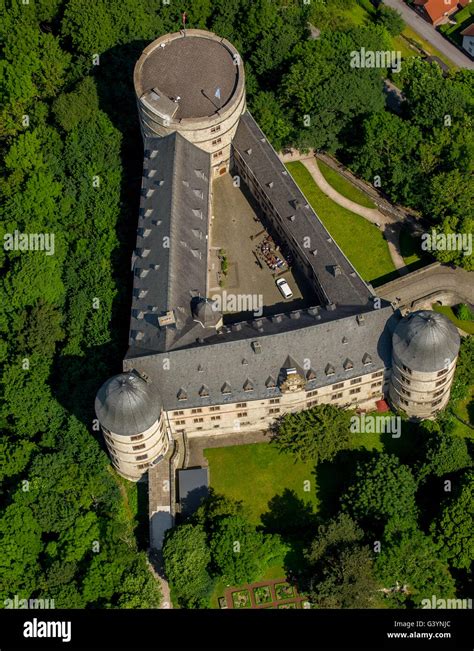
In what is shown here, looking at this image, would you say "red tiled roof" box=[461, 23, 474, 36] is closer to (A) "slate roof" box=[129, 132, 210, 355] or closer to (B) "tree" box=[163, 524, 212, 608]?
(A) "slate roof" box=[129, 132, 210, 355]

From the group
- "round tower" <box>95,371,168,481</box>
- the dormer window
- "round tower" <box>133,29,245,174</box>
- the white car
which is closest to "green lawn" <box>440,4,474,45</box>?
"round tower" <box>133,29,245,174</box>

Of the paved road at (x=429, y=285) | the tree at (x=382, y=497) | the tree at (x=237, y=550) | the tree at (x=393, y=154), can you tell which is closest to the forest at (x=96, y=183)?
the tree at (x=393, y=154)

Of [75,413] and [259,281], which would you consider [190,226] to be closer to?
[259,281]

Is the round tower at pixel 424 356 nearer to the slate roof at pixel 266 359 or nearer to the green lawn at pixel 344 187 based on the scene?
the slate roof at pixel 266 359

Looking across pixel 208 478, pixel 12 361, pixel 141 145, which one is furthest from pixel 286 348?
pixel 141 145

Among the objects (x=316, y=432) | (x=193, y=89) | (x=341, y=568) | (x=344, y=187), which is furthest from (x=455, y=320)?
(x=193, y=89)

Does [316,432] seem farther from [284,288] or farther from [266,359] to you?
[284,288]
